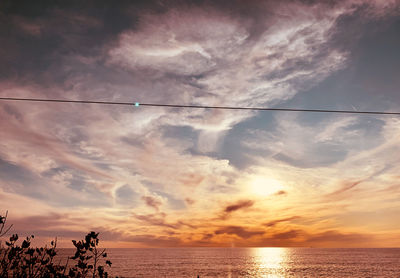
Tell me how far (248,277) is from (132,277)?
34.9 m

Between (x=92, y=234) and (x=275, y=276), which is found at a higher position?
(x=92, y=234)

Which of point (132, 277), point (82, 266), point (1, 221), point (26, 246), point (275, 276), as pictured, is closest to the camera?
point (1, 221)

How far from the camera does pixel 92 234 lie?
9180mm

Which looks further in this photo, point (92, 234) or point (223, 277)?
point (223, 277)

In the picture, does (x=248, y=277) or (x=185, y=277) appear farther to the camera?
(x=248, y=277)

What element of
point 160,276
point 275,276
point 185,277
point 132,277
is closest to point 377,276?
point 275,276

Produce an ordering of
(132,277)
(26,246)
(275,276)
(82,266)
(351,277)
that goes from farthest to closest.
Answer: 1. (275,276)
2. (351,277)
3. (132,277)
4. (82,266)
5. (26,246)

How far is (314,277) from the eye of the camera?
91.3m

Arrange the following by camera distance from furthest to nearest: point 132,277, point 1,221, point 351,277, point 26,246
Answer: point 351,277 → point 132,277 → point 26,246 → point 1,221

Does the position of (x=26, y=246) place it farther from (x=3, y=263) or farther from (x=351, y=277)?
(x=351, y=277)

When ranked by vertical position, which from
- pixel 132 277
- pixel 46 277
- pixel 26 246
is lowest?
pixel 132 277

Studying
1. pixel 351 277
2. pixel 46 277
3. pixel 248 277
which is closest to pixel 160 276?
pixel 248 277

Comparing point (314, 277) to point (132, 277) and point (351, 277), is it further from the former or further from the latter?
point (132, 277)

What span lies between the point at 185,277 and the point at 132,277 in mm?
14931
